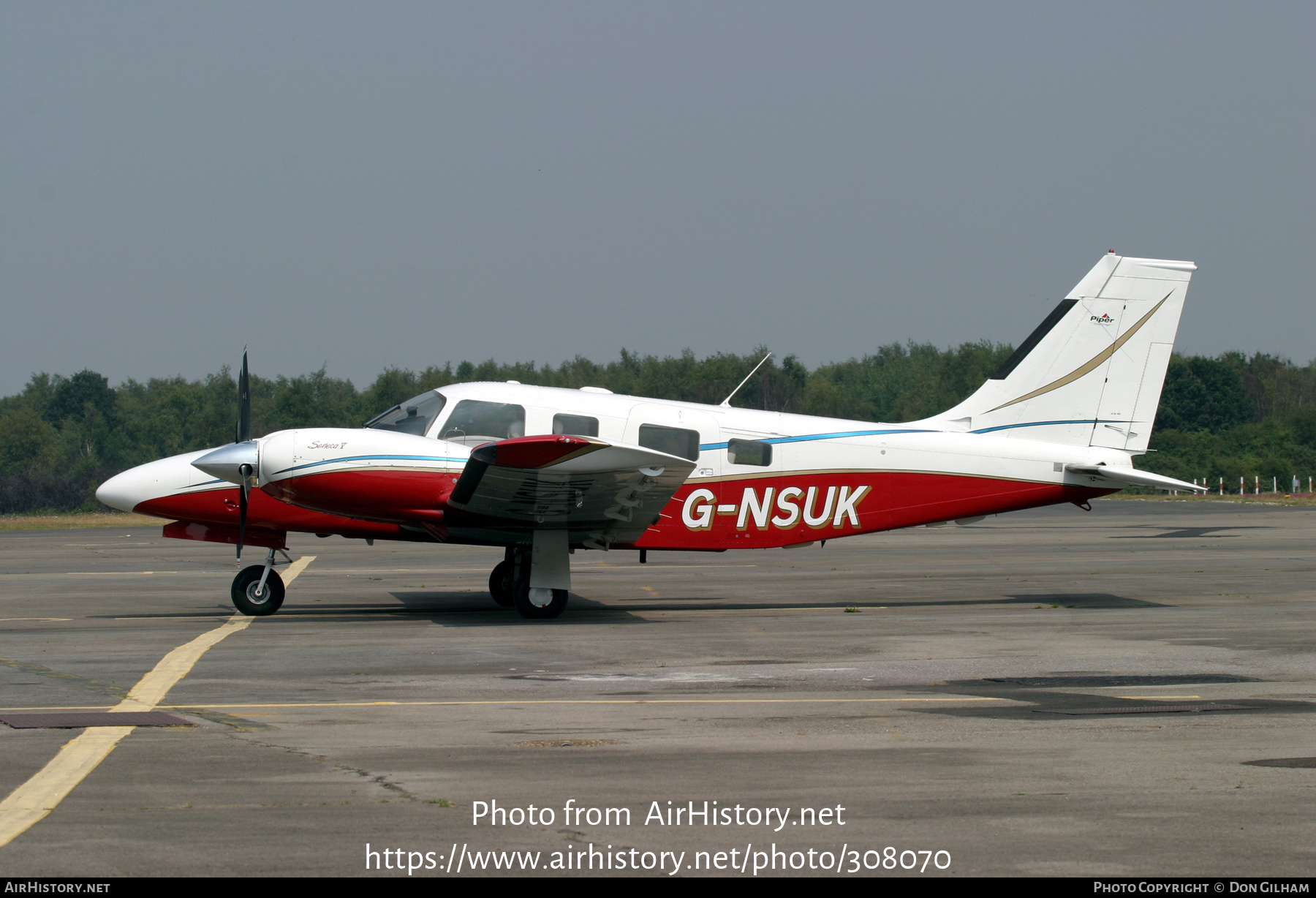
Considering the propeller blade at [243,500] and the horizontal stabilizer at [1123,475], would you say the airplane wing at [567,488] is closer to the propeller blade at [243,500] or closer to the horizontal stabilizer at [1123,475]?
the propeller blade at [243,500]

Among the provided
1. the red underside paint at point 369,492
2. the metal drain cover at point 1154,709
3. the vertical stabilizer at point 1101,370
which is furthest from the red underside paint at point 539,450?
the vertical stabilizer at point 1101,370

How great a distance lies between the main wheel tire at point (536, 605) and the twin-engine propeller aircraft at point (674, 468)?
20mm

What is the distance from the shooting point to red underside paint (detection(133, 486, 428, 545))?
14242mm

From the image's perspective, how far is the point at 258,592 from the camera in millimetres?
14383

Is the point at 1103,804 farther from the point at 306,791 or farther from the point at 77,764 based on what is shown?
the point at 77,764

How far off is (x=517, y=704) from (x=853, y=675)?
121 inches

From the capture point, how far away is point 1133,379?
51.5 ft

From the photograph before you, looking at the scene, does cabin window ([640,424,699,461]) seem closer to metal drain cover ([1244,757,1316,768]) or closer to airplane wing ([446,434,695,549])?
airplane wing ([446,434,695,549])

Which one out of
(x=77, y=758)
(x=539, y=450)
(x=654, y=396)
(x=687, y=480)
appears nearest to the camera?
(x=77, y=758)

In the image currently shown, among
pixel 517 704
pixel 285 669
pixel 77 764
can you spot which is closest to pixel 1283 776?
pixel 517 704

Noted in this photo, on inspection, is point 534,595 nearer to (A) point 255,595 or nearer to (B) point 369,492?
(B) point 369,492

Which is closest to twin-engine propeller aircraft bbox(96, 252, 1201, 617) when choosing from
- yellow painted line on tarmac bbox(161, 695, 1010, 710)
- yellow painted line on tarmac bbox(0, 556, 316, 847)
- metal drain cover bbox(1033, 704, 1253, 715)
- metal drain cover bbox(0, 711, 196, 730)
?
yellow painted line on tarmac bbox(0, 556, 316, 847)

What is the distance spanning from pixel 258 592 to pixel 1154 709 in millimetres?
10552

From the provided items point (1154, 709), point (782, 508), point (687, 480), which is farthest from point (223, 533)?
point (1154, 709)
